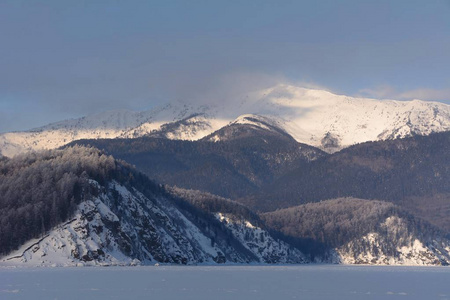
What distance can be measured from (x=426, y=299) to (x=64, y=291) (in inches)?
2278

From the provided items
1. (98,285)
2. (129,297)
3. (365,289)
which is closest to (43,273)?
(98,285)

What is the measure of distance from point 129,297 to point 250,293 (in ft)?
70.4

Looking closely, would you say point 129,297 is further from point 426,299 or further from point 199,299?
point 426,299

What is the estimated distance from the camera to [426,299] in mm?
132375

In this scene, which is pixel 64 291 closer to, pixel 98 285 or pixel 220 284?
pixel 98 285

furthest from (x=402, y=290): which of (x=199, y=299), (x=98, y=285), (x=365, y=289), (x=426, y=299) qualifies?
(x=98, y=285)

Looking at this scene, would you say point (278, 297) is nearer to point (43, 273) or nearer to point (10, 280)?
point (10, 280)

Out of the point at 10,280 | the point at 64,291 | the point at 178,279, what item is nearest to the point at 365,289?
the point at 178,279

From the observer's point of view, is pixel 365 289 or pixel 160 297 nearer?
pixel 160 297

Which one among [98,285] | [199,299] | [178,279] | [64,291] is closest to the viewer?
[199,299]

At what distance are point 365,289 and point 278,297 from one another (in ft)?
95.3

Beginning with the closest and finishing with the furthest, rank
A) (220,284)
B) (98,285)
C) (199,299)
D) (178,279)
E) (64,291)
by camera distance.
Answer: (199,299) < (64,291) < (98,285) < (220,284) < (178,279)

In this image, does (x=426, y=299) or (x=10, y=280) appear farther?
(x=10, y=280)

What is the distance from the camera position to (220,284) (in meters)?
158
